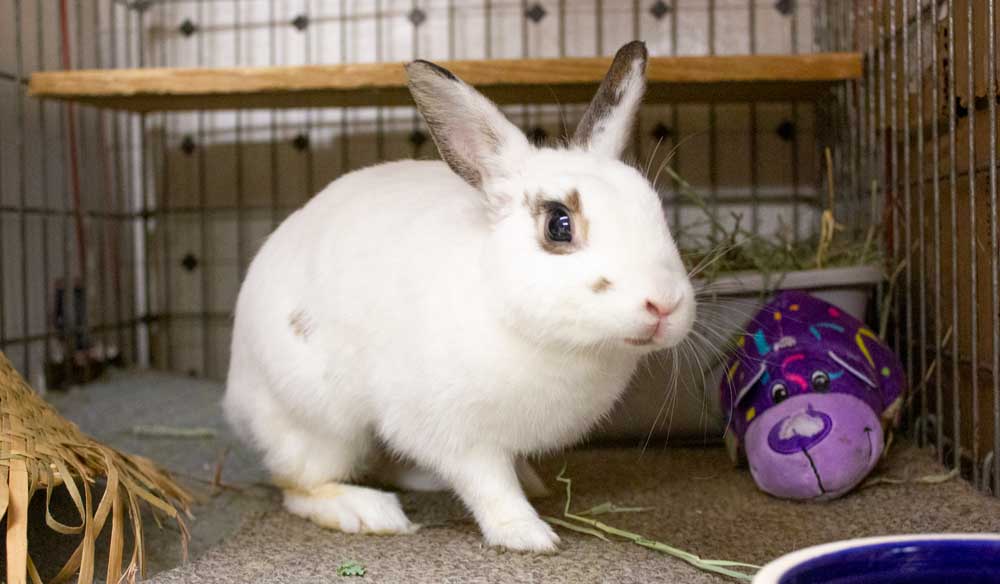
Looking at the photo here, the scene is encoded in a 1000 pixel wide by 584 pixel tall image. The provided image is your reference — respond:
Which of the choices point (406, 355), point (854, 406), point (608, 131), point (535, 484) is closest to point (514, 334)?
point (406, 355)

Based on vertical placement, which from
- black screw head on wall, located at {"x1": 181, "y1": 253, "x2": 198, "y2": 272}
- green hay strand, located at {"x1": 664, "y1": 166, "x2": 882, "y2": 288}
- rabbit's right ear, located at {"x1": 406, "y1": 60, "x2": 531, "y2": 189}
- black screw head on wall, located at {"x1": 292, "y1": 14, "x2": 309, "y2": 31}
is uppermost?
black screw head on wall, located at {"x1": 292, "y1": 14, "x2": 309, "y2": 31}

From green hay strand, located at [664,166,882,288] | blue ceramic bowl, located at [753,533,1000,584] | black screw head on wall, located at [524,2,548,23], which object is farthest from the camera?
black screw head on wall, located at [524,2,548,23]

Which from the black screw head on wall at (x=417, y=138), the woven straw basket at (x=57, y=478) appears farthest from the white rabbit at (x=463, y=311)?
the black screw head on wall at (x=417, y=138)

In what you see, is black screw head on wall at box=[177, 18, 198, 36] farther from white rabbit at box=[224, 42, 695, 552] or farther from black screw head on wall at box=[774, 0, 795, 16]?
black screw head on wall at box=[774, 0, 795, 16]

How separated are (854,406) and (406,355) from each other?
2.87ft

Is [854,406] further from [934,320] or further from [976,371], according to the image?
[934,320]

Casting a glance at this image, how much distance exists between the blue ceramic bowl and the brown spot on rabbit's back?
1026 mm

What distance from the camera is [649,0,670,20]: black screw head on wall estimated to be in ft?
10.7

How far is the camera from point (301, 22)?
3465 millimetres

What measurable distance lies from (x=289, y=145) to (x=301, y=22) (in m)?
0.46

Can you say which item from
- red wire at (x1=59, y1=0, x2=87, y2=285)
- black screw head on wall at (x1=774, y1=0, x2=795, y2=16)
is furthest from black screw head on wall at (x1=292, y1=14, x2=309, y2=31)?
Answer: black screw head on wall at (x1=774, y1=0, x2=795, y2=16)

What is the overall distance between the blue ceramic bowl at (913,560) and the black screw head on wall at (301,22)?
291cm

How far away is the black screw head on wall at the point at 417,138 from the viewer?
3.46 meters

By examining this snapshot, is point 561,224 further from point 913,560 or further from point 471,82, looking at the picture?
point 471,82
